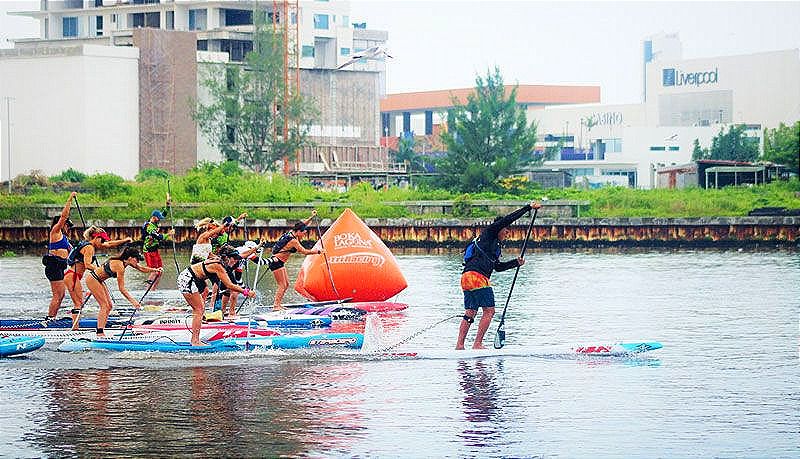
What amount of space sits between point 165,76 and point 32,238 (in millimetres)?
34376

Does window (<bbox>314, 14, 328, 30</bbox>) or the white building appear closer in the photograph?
the white building

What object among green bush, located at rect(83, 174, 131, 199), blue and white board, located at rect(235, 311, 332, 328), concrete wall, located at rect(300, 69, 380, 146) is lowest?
blue and white board, located at rect(235, 311, 332, 328)

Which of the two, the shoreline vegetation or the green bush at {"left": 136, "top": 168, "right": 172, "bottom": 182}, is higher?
the green bush at {"left": 136, "top": 168, "right": 172, "bottom": 182}

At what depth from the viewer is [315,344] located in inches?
830

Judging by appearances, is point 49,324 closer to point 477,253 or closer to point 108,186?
point 477,253

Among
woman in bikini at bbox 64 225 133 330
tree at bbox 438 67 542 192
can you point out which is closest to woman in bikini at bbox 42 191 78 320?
woman in bikini at bbox 64 225 133 330

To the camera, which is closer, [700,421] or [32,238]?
[700,421]

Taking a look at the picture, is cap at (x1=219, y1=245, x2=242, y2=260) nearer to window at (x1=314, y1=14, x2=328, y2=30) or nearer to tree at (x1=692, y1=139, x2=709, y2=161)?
tree at (x1=692, y1=139, x2=709, y2=161)

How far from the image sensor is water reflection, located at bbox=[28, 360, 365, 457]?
46.9 ft

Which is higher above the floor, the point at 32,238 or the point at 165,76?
the point at 165,76

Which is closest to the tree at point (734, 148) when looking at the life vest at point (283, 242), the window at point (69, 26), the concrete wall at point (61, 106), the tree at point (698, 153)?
the tree at point (698, 153)

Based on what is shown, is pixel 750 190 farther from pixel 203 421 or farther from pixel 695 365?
pixel 203 421

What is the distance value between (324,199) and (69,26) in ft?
209

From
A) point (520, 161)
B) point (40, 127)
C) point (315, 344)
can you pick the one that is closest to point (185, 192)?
point (520, 161)
